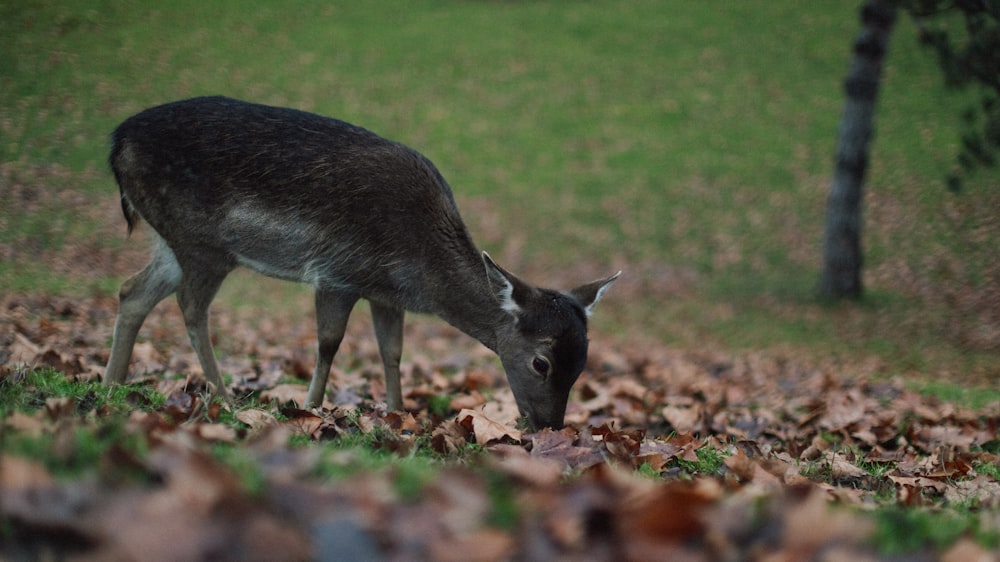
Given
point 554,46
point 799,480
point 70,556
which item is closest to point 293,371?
point 799,480

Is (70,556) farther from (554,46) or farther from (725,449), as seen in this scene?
(554,46)

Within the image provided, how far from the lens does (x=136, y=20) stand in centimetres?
1519

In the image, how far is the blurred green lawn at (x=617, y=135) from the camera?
1266cm

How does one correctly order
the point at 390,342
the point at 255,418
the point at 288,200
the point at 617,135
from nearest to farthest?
the point at 255,418 → the point at 288,200 → the point at 390,342 → the point at 617,135

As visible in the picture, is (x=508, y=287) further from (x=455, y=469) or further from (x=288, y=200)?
(x=455, y=469)

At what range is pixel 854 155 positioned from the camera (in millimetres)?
14156

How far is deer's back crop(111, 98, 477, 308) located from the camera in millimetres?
5789

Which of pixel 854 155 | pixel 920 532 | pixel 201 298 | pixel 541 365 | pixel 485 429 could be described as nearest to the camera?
pixel 920 532

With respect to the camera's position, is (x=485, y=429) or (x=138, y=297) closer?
(x=485, y=429)

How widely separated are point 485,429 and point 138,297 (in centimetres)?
304

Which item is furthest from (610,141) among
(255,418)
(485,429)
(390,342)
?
(255,418)

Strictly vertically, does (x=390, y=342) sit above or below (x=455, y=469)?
below

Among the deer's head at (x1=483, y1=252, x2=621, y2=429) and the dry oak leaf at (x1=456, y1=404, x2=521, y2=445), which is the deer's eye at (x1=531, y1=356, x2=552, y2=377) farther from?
the dry oak leaf at (x1=456, y1=404, x2=521, y2=445)

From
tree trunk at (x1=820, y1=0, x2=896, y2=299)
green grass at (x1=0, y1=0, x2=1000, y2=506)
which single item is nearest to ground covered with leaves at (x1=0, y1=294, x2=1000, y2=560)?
green grass at (x1=0, y1=0, x2=1000, y2=506)
